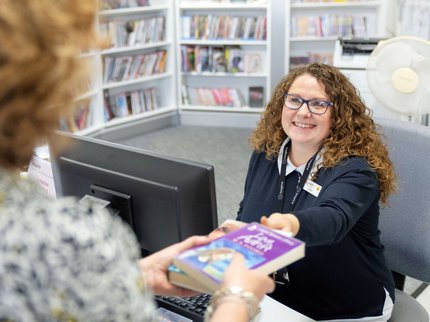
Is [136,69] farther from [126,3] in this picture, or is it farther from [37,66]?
[37,66]

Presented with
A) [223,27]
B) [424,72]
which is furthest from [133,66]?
[424,72]

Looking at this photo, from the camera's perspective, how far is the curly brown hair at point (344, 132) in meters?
1.73

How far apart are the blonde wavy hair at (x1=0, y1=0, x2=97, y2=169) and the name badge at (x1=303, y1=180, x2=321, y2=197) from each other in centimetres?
99

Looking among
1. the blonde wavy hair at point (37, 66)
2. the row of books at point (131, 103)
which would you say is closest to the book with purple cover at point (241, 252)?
the blonde wavy hair at point (37, 66)

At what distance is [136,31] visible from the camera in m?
5.78

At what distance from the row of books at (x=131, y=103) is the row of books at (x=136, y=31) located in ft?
1.64

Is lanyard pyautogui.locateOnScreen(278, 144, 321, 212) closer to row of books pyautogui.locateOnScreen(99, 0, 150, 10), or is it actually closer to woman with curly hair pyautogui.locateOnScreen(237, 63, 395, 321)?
woman with curly hair pyautogui.locateOnScreen(237, 63, 395, 321)

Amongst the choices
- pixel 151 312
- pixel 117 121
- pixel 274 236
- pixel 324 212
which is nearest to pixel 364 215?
pixel 324 212

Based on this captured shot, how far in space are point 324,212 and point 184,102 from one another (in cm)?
485

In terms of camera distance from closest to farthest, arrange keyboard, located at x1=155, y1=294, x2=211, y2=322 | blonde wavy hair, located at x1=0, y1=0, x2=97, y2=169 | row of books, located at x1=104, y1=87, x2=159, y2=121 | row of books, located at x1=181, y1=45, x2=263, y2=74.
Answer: blonde wavy hair, located at x1=0, y1=0, x2=97, y2=169 < keyboard, located at x1=155, y1=294, x2=211, y2=322 < row of books, located at x1=104, y1=87, x2=159, y2=121 < row of books, located at x1=181, y1=45, x2=263, y2=74

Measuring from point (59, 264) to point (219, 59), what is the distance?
539 cm

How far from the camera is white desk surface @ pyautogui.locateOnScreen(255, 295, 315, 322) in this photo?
152cm

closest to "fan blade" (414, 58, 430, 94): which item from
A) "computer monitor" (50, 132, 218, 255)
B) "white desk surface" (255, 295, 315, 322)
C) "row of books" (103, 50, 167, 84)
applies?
"white desk surface" (255, 295, 315, 322)

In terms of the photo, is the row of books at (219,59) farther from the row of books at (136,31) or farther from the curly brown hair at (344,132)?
the curly brown hair at (344,132)
